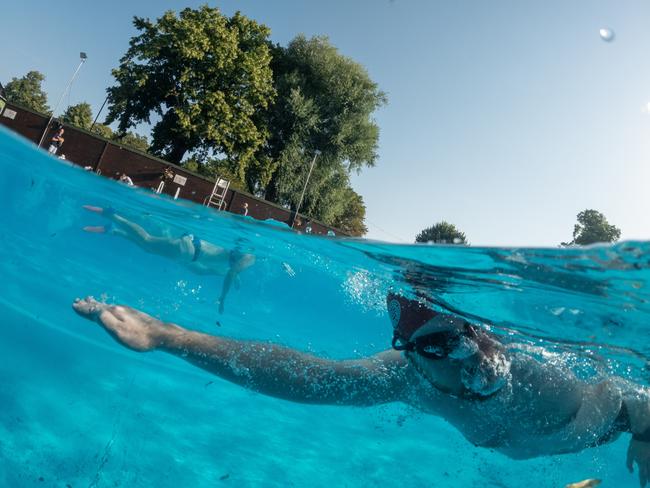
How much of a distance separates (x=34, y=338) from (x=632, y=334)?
43.0ft

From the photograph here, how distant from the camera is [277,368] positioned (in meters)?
4.25

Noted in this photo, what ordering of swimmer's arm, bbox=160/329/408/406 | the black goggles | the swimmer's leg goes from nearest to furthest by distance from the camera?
swimmer's arm, bbox=160/329/408/406, the black goggles, the swimmer's leg

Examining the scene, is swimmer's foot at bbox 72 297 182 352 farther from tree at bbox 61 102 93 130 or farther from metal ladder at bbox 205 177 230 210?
tree at bbox 61 102 93 130

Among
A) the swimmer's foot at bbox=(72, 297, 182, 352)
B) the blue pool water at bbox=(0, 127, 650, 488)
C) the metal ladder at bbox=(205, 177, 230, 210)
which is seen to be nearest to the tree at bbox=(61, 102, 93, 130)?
the metal ladder at bbox=(205, 177, 230, 210)

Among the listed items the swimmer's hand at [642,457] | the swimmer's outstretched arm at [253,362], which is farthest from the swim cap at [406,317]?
the swimmer's hand at [642,457]

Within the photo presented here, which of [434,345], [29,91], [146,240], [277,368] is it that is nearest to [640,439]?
[434,345]

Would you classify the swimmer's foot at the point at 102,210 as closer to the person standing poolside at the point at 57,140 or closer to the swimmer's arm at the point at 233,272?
the swimmer's arm at the point at 233,272

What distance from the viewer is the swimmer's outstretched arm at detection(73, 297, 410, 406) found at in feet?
12.8

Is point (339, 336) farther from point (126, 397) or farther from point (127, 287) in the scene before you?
point (127, 287)

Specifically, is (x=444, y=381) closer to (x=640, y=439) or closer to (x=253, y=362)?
(x=640, y=439)

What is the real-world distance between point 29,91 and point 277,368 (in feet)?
361

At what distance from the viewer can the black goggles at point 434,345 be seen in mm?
4508

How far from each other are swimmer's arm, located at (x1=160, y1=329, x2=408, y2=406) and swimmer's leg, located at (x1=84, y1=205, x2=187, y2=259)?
8.53 m

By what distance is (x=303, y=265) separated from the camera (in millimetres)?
10867
